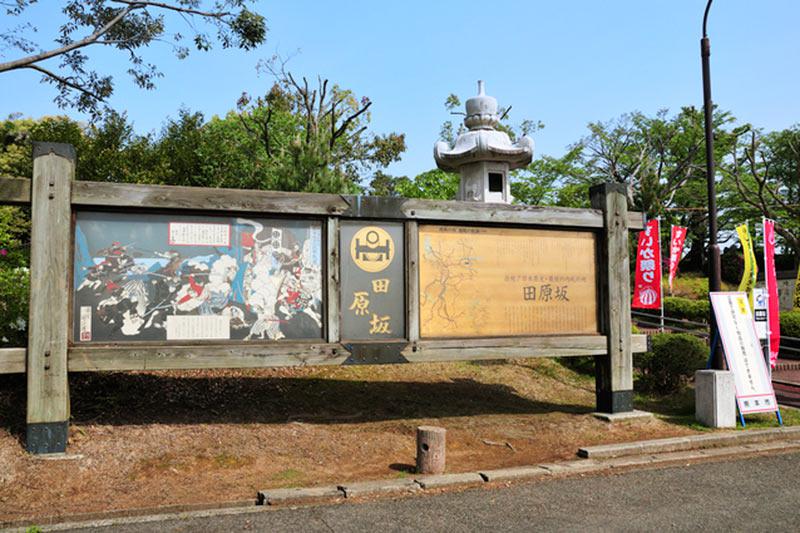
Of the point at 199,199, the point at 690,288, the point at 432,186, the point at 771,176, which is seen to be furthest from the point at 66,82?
the point at 771,176

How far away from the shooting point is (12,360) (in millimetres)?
6129

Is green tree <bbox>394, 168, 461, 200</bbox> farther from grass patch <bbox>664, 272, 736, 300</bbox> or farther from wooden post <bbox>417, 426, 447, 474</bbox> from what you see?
wooden post <bbox>417, 426, 447, 474</bbox>

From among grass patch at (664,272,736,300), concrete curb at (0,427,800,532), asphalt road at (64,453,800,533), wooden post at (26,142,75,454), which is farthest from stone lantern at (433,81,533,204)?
grass patch at (664,272,736,300)

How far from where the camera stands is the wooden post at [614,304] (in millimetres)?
8453

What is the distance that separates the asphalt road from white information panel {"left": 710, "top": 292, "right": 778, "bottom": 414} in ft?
8.40

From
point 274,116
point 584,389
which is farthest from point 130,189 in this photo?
point 274,116

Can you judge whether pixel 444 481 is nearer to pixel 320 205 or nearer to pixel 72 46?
pixel 320 205

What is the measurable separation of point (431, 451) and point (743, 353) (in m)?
5.59

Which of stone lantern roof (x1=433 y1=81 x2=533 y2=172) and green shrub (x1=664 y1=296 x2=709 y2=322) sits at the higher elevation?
stone lantern roof (x1=433 y1=81 x2=533 y2=172)

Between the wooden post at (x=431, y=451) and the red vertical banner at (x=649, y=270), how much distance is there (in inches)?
440

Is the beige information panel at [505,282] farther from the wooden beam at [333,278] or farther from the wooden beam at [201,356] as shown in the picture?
the wooden beam at [201,356]

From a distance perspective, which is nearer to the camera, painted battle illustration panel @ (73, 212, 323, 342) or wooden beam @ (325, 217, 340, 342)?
painted battle illustration panel @ (73, 212, 323, 342)

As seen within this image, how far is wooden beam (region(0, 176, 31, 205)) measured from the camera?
6168 millimetres

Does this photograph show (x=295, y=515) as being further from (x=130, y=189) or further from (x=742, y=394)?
(x=742, y=394)
